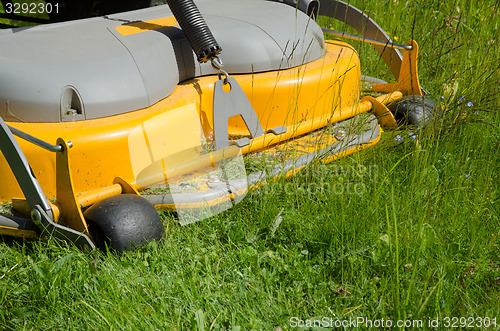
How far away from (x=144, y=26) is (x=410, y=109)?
945 mm

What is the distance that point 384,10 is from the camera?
2.80 m

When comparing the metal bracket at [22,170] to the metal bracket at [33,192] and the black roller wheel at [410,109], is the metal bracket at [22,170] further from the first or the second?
the black roller wheel at [410,109]

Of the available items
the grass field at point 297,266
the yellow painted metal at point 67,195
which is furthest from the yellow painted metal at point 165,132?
the grass field at point 297,266

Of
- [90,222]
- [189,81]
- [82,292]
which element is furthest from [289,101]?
[82,292]

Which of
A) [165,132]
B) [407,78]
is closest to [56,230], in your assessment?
[165,132]

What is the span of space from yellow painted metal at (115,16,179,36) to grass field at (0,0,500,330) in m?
0.60

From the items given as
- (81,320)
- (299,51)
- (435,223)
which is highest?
(299,51)

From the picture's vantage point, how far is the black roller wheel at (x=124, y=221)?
133 cm

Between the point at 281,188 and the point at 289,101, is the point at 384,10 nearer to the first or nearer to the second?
the point at 289,101

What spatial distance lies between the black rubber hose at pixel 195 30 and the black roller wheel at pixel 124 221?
19.6 inches

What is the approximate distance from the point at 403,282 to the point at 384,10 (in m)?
1.91

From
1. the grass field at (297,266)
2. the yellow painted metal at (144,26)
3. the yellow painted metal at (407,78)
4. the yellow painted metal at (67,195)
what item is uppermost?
the yellow painted metal at (144,26)

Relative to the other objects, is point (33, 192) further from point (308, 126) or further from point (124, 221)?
point (308, 126)

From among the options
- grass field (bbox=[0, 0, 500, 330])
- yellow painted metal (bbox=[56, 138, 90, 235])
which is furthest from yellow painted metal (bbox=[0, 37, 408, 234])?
grass field (bbox=[0, 0, 500, 330])
